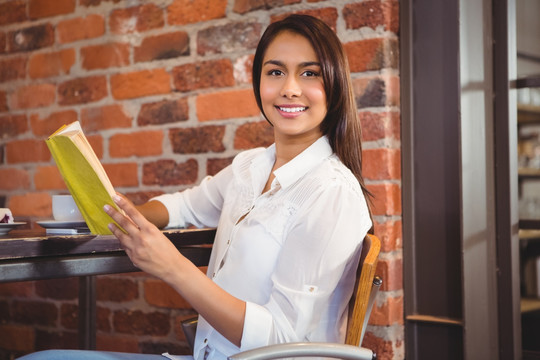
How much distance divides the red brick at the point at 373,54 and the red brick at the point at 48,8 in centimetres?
112

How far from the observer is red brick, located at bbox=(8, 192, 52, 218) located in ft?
7.73

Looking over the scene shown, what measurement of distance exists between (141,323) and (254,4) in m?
1.08

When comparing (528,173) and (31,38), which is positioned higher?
(31,38)

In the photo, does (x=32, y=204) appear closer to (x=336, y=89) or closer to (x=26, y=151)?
(x=26, y=151)

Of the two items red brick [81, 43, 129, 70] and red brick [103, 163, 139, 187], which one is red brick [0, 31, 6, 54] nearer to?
red brick [81, 43, 129, 70]

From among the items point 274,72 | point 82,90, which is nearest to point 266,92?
point 274,72

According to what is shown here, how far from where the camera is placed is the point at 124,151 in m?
2.21

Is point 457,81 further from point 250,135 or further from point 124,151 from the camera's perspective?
point 124,151

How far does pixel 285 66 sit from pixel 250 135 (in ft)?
1.98

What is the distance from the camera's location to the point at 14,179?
2.47 metres

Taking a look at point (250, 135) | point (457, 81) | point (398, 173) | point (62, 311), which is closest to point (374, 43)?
point (457, 81)

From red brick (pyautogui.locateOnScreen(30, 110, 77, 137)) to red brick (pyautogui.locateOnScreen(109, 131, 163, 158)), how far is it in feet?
0.71

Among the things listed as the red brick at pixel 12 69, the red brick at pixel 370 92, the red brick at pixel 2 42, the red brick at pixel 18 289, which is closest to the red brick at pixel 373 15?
the red brick at pixel 370 92

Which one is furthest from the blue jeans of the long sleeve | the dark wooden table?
the long sleeve
